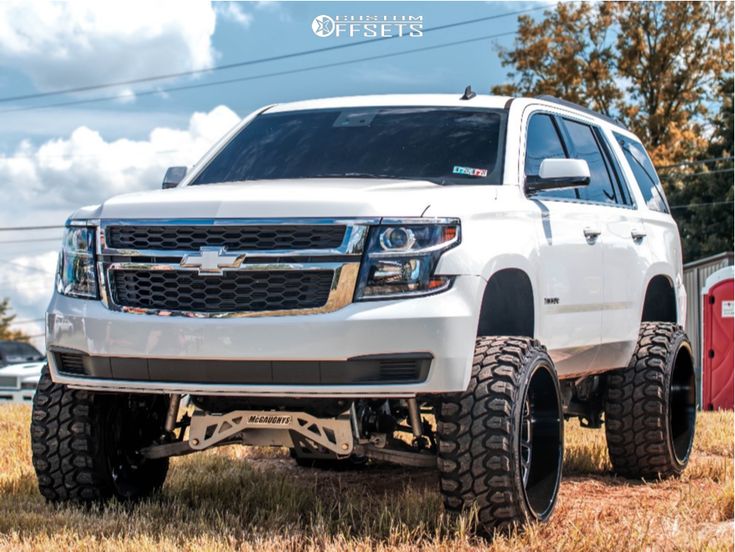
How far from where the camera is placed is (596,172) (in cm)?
730

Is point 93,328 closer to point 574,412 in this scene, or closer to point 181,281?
point 181,281

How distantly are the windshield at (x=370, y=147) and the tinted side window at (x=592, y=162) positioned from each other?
953 millimetres

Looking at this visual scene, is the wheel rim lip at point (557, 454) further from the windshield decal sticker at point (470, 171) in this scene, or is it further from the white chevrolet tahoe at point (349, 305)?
the windshield decal sticker at point (470, 171)

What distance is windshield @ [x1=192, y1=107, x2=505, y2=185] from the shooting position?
19.6 feet

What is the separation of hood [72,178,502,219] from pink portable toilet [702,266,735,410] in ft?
37.9

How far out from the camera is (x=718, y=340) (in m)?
16.5

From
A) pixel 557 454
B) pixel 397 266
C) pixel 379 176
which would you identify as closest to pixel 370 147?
pixel 379 176

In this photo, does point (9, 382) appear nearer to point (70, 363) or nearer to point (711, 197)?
point (70, 363)

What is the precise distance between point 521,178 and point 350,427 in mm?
1610

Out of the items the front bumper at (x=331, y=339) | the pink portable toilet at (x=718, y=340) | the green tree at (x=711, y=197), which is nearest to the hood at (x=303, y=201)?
the front bumper at (x=331, y=339)

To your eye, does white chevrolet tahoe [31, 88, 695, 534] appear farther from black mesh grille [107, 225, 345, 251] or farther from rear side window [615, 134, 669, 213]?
rear side window [615, 134, 669, 213]

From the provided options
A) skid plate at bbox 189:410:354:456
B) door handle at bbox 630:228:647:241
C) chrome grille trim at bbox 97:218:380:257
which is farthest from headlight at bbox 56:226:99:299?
door handle at bbox 630:228:647:241

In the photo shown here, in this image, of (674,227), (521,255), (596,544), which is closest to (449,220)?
(521,255)

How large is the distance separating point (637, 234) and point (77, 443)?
12.0 ft
